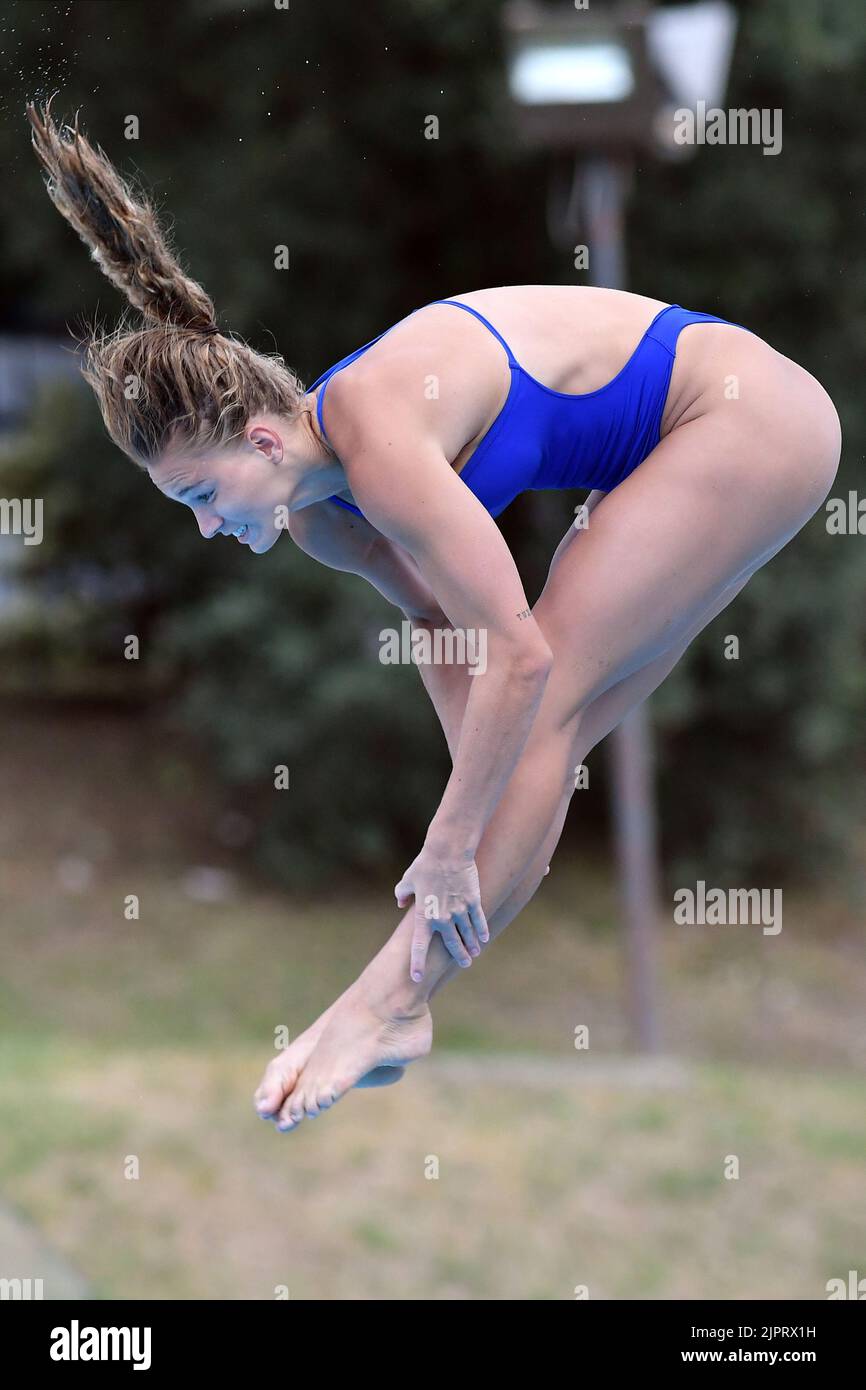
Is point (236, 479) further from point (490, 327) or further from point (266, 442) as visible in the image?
point (490, 327)

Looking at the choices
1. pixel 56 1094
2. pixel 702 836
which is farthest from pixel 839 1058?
pixel 56 1094

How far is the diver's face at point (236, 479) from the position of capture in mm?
2014

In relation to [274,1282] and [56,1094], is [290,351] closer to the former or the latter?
[56,1094]

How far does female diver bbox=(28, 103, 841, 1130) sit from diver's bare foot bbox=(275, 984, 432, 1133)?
0.02 meters

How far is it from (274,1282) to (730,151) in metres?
6.01

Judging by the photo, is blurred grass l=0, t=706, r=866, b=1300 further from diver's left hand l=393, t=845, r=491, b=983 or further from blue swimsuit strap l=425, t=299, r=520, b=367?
blue swimsuit strap l=425, t=299, r=520, b=367

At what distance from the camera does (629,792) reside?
7.22m

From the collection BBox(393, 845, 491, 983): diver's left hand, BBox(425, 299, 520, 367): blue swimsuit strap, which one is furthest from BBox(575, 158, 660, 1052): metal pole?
BBox(425, 299, 520, 367): blue swimsuit strap

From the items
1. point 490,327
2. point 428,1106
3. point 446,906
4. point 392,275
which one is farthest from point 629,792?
point 490,327

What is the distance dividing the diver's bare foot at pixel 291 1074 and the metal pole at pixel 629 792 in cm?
413

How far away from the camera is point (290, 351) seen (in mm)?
8430

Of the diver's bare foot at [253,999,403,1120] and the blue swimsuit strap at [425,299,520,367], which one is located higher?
the blue swimsuit strap at [425,299,520,367]

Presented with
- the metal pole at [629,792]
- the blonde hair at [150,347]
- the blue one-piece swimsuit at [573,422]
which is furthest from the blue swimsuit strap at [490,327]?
the metal pole at [629,792]

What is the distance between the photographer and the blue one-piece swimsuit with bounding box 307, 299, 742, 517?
6.75 feet
